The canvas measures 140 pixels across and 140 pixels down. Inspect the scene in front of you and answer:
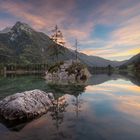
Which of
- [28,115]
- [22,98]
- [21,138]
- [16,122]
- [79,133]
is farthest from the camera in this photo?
[22,98]

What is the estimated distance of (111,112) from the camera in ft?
59.4

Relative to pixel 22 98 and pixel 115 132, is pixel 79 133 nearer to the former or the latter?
pixel 115 132

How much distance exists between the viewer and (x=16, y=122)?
15.0 meters

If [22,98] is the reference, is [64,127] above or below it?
below

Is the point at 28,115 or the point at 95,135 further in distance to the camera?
the point at 28,115

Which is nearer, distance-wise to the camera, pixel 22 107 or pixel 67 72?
pixel 22 107

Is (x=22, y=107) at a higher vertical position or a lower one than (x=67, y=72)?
lower

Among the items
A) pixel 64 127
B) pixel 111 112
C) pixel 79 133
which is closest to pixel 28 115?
pixel 64 127

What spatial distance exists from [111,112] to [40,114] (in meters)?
6.09

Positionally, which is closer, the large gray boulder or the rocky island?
the large gray boulder

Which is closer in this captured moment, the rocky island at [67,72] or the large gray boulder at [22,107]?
the large gray boulder at [22,107]

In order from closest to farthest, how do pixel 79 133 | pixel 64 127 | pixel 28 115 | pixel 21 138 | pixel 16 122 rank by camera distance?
1. pixel 21 138
2. pixel 79 133
3. pixel 64 127
4. pixel 16 122
5. pixel 28 115

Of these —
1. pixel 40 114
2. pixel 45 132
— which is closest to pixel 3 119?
pixel 40 114

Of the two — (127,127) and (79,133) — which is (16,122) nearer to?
(79,133)
